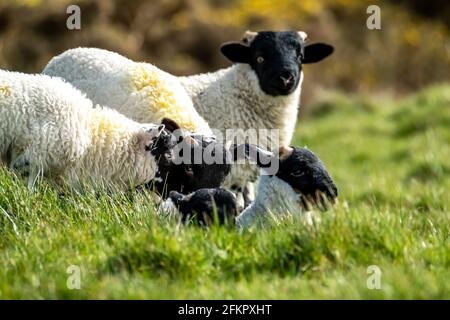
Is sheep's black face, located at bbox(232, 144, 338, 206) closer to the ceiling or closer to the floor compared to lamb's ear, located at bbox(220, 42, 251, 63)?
closer to the floor

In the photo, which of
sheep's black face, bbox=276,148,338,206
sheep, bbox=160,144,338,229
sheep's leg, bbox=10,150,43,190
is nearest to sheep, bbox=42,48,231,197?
sheep, bbox=160,144,338,229

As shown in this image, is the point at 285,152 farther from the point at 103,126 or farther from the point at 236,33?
the point at 236,33

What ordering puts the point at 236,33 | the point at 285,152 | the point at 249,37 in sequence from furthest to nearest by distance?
the point at 236,33
the point at 249,37
the point at 285,152

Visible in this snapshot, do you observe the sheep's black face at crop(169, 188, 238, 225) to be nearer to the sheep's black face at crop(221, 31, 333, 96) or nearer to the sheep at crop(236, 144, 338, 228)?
the sheep at crop(236, 144, 338, 228)

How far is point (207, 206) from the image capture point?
16.4 ft

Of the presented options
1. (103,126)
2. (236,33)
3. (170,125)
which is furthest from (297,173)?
(236,33)

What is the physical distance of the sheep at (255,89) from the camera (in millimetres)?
7207

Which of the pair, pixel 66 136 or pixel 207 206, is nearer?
pixel 207 206

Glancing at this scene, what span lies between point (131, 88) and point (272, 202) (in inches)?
72.9

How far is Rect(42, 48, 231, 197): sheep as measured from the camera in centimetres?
570

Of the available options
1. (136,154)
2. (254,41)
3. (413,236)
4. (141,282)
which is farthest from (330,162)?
(141,282)

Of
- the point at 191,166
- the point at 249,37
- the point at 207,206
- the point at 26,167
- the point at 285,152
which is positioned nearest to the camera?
the point at 207,206

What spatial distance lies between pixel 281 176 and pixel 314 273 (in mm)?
1076

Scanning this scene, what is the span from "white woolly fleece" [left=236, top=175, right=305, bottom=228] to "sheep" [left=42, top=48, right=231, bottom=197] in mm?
564
